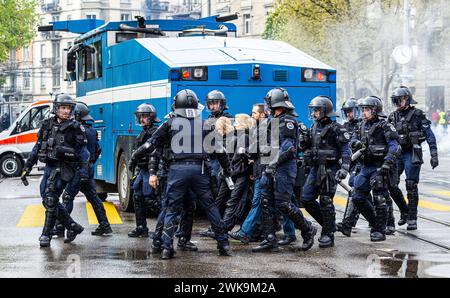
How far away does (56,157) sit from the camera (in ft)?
39.3

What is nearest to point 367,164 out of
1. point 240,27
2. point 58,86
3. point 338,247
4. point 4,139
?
point 338,247

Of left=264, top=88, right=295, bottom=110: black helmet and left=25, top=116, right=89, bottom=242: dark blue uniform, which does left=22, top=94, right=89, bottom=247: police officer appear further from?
left=264, top=88, right=295, bottom=110: black helmet

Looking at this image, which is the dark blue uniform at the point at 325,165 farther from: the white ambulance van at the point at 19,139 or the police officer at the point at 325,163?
the white ambulance van at the point at 19,139

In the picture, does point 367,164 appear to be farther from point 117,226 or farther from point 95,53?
point 95,53

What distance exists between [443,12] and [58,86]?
55.5 metres

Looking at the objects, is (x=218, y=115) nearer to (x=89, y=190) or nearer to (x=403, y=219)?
(x=89, y=190)

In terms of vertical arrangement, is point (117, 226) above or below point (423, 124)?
below

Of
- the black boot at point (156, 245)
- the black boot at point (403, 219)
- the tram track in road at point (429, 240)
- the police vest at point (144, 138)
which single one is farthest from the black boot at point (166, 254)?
the black boot at point (403, 219)

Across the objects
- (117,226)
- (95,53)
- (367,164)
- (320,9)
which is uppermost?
(320,9)

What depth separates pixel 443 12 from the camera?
53156 millimetres

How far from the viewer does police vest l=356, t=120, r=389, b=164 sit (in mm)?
12352

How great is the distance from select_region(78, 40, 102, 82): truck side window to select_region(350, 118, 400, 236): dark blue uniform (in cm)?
663

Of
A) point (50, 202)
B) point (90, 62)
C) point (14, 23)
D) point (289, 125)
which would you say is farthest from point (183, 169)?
point (14, 23)

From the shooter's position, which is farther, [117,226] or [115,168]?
[115,168]
